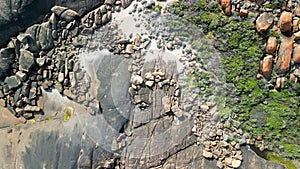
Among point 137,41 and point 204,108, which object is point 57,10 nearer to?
point 137,41

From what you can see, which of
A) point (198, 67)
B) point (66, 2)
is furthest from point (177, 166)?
point (66, 2)

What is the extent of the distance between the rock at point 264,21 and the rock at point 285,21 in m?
0.22

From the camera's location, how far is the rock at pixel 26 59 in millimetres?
7867

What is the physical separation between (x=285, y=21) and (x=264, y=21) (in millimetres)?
459

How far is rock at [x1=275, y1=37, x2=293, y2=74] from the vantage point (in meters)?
7.57

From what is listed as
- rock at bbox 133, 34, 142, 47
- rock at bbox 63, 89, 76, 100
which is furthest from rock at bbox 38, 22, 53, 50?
rock at bbox 133, 34, 142, 47

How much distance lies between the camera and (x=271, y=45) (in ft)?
25.0

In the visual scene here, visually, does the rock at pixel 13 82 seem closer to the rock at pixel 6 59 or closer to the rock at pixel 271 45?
the rock at pixel 6 59

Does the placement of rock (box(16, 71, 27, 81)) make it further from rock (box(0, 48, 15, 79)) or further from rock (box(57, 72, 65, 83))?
rock (box(57, 72, 65, 83))

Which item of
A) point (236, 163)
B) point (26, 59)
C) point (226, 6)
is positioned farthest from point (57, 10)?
point (236, 163)

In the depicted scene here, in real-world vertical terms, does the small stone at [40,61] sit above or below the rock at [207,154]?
above

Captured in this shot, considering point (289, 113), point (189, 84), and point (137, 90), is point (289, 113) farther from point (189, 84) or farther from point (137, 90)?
point (137, 90)

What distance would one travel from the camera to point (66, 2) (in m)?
7.93

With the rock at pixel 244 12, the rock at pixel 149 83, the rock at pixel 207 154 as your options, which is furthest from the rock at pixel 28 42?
the rock at pixel 244 12
